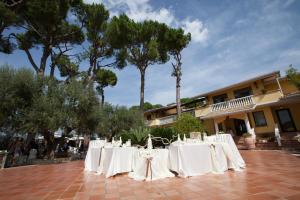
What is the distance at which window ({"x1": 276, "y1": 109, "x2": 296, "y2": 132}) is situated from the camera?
1354 centimetres

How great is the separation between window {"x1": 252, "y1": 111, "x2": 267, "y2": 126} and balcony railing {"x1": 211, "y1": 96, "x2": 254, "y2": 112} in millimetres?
1356

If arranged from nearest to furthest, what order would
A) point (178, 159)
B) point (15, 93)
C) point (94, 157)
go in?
point (178, 159)
point (94, 157)
point (15, 93)

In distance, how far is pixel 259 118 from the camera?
49.2 feet

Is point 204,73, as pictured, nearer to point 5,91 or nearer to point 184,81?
point 184,81

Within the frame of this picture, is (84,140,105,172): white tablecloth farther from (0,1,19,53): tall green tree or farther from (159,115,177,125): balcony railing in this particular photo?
(159,115,177,125): balcony railing

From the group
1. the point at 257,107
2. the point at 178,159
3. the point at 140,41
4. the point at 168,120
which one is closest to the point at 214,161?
the point at 178,159

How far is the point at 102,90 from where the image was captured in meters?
20.2

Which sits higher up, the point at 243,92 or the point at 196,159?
the point at 243,92

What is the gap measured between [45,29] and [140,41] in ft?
26.0

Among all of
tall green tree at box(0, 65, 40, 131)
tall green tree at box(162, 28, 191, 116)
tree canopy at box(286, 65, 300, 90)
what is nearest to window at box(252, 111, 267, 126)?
tree canopy at box(286, 65, 300, 90)

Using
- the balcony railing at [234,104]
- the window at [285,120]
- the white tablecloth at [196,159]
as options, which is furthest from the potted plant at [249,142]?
the white tablecloth at [196,159]

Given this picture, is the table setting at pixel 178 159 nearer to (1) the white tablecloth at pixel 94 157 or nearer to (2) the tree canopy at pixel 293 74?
(1) the white tablecloth at pixel 94 157

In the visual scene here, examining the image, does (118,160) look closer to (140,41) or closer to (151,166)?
(151,166)

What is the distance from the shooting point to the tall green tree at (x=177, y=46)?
58.5 ft
